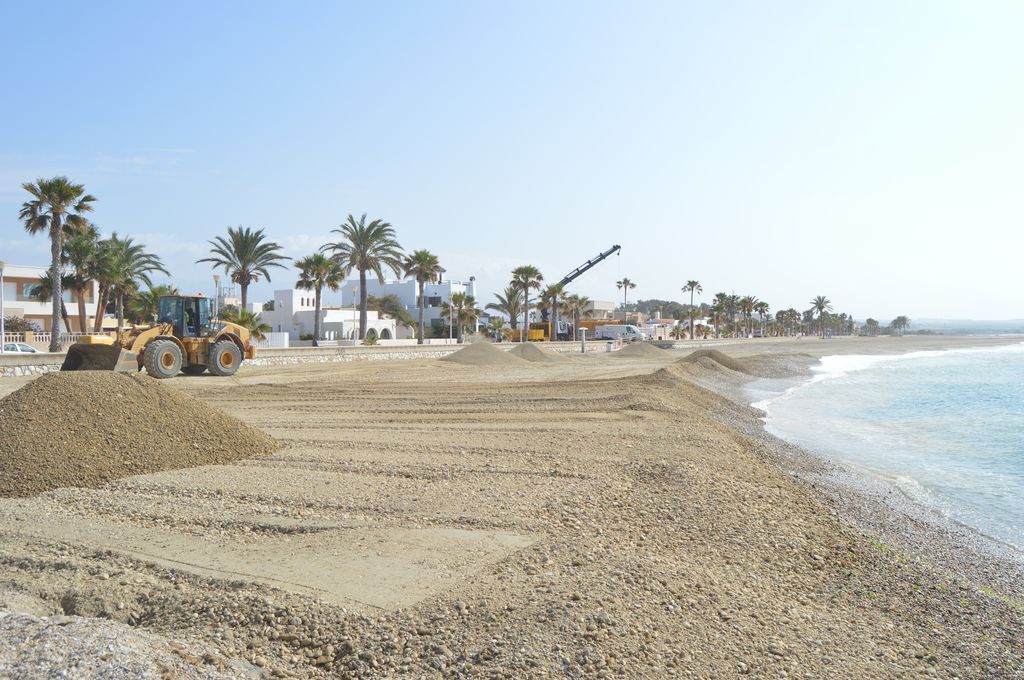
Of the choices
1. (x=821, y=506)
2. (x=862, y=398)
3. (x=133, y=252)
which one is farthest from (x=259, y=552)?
(x=133, y=252)

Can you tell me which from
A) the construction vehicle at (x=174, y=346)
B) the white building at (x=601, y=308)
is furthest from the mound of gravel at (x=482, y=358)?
the white building at (x=601, y=308)

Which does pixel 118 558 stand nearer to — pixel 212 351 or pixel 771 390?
pixel 212 351

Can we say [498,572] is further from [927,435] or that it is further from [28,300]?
[28,300]

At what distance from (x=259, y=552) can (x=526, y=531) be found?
7.52ft

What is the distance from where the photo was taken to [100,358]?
19719 millimetres

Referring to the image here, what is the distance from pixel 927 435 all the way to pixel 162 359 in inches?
805

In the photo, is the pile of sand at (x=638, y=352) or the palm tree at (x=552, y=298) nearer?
the pile of sand at (x=638, y=352)

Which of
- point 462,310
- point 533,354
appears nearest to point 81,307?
point 533,354

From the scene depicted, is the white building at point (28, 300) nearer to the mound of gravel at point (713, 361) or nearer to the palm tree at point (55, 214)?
the palm tree at point (55, 214)

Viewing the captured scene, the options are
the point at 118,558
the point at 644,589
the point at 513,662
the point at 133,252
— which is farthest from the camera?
the point at 133,252

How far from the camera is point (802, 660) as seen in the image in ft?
15.0

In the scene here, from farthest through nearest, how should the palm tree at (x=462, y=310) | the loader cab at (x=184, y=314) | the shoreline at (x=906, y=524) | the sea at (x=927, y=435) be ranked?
the palm tree at (x=462, y=310)
the loader cab at (x=184, y=314)
the sea at (x=927, y=435)
the shoreline at (x=906, y=524)

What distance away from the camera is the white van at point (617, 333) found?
76062 mm

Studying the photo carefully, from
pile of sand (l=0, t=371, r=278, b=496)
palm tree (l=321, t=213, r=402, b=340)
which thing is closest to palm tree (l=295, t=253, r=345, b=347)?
palm tree (l=321, t=213, r=402, b=340)
